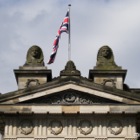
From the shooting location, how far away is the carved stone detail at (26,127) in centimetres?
4312

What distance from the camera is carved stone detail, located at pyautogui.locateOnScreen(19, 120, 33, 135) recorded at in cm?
4312

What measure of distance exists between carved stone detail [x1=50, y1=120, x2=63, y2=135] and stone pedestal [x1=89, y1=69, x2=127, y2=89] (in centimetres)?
681

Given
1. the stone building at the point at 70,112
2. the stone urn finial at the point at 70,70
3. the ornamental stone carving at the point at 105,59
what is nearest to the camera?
the stone building at the point at 70,112

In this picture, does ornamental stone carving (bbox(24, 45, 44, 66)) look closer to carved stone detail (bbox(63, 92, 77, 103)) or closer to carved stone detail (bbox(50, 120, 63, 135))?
carved stone detail (bbox(63, 92, 77, 103))

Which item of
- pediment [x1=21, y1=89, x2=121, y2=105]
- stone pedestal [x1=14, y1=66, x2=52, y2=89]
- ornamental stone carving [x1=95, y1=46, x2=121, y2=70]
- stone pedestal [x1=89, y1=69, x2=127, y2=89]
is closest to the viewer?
pediment [x1=21, y1=89, x2=121, y2=105]

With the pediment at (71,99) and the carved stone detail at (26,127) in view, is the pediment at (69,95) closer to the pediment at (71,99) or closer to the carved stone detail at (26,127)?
the pediment at (71,99)

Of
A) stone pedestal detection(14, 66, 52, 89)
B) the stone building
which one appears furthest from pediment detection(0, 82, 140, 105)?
stone pedestal detection(14, 66, 52, 89)

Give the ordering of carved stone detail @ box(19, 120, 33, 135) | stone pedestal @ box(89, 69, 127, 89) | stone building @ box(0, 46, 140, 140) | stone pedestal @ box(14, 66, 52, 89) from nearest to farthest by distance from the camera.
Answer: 1. stone building @ box(0, 46, 140, 140)
2. carved stone detail @ box(19, 120, 33, 135)
3. stone pedestal @ box(89, 69, 127, 89)
4. stone pedestal @ box(14, 66, 52, 89)

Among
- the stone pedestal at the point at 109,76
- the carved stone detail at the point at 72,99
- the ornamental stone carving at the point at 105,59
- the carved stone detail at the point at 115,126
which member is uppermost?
the ornamental stone carving at the point at 105,59

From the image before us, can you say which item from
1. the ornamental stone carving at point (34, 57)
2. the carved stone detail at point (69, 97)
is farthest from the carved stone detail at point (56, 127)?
the ornamental stone carving at point (34, 57)

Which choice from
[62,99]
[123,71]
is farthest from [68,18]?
[62,99]

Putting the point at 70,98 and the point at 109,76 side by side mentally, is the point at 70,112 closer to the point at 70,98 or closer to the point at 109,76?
the point at 70,98

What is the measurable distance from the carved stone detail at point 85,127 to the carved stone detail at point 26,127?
3685 millimetres

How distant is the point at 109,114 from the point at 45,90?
16.5 feet
